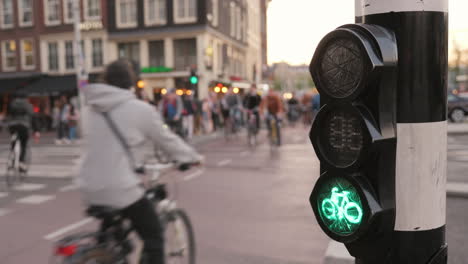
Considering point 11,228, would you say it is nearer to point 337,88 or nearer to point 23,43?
point 337,88

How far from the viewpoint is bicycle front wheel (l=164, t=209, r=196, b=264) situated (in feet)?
11.2

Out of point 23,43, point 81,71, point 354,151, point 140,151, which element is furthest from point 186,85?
point 354,151

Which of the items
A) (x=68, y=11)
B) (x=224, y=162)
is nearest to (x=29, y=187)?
(x=224, y=162)

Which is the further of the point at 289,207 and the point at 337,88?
the point at 289,207

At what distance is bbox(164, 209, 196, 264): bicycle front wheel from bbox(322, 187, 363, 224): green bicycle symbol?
219 centimetres

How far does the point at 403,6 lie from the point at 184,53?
31.4 meters

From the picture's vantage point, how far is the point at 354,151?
1.27m

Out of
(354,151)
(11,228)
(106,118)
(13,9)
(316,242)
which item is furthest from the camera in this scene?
(13,9)

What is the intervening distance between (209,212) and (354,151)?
4.91 metres

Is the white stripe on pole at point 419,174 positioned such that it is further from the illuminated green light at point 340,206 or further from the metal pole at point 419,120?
the illuminated green light at point 340,206

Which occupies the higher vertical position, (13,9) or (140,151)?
(13,9)

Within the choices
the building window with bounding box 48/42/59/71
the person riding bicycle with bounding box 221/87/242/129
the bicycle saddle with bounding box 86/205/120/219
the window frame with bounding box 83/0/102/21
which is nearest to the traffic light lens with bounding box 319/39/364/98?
the bicycle saddle with bounding box 86/205/120/219

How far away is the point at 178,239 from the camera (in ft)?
11.4

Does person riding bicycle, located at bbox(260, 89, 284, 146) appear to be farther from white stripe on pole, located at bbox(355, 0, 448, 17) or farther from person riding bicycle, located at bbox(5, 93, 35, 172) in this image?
white stripe on pole, located at bbox(355, 0, 448, 17)
